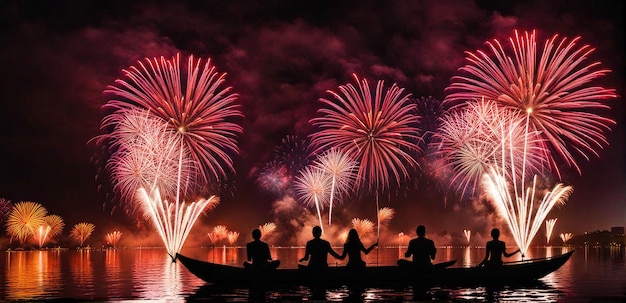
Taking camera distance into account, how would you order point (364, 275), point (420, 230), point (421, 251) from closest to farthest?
point (420, 230) < point (421, 251) < point (364, 275)

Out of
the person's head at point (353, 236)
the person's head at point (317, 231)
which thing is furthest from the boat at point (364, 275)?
the person's head at point (317, 231)

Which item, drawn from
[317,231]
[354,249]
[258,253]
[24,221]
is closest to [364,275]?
[354,249]

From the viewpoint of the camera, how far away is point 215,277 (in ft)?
109

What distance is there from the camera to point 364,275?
32.1 metres

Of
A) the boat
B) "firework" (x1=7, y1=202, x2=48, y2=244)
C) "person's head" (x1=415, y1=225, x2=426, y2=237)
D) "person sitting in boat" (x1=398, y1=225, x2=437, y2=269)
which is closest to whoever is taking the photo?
"person's head" (x1=415, y1=225, x2=426, y2=237)

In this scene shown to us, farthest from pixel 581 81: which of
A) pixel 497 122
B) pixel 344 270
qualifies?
pixel 344 270

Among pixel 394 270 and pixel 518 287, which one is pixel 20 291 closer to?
pixel 394 270

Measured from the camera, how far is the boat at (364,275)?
31703 mm

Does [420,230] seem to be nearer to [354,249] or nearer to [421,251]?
[421,251]

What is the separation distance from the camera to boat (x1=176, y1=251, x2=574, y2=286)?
31703 mm

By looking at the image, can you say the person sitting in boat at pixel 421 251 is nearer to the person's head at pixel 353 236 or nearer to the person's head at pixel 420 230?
the person's head at pixel 420 230

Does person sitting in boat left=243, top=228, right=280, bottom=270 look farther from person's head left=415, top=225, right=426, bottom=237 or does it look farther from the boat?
person's head left=415, top=225, right=426, bottom=237

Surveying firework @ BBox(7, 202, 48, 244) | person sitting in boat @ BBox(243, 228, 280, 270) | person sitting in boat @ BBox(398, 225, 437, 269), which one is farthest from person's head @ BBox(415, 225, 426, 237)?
firework @ BBox(7, 202, 48, 244)

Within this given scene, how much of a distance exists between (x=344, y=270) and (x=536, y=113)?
1307 inches
